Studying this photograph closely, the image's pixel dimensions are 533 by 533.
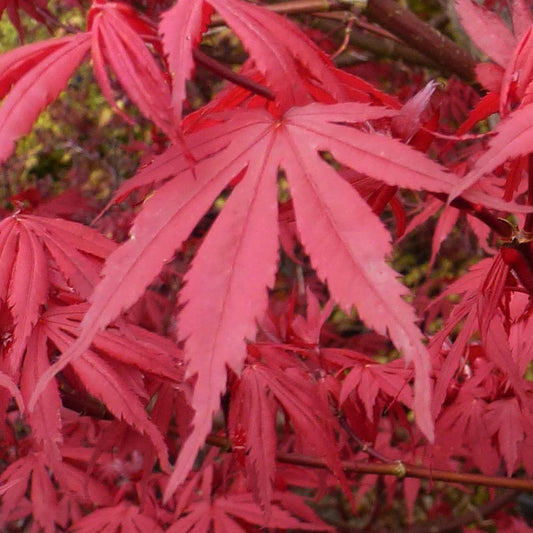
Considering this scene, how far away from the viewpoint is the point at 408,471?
92cm

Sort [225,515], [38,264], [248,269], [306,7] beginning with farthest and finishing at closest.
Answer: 1. [306,7]
2. [225,515]
3. [38,264]
4. [248,269]

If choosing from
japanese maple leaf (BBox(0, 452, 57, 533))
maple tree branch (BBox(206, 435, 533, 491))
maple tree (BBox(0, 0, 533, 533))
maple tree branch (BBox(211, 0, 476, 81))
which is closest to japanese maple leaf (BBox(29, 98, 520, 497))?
maple tree (BBox(0, 0, 533, 533))

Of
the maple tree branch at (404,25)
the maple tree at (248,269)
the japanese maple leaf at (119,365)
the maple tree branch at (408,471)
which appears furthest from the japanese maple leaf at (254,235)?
the maple tree branch at (404,25)

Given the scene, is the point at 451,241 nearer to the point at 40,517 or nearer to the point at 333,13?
the point at 333,13

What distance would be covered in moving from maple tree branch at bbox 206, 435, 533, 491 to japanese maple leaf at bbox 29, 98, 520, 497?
1.48 ft

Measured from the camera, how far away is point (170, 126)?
1.61 feet

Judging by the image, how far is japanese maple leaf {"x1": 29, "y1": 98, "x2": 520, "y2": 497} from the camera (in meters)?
0.46

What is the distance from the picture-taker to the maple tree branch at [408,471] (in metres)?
0.88

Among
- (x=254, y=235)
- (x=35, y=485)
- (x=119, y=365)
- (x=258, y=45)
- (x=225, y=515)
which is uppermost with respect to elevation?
(x=258, y=45)

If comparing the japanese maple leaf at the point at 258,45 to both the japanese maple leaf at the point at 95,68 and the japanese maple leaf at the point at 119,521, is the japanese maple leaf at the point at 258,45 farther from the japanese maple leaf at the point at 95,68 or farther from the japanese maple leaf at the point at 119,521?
the japanese maple leaf at the point at 119,521

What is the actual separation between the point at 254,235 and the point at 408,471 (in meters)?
0.52

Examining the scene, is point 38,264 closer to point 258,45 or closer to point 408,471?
point 258,45

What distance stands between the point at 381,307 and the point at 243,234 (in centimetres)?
12

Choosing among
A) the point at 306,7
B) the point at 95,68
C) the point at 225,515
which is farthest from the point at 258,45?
the point at 306,7
